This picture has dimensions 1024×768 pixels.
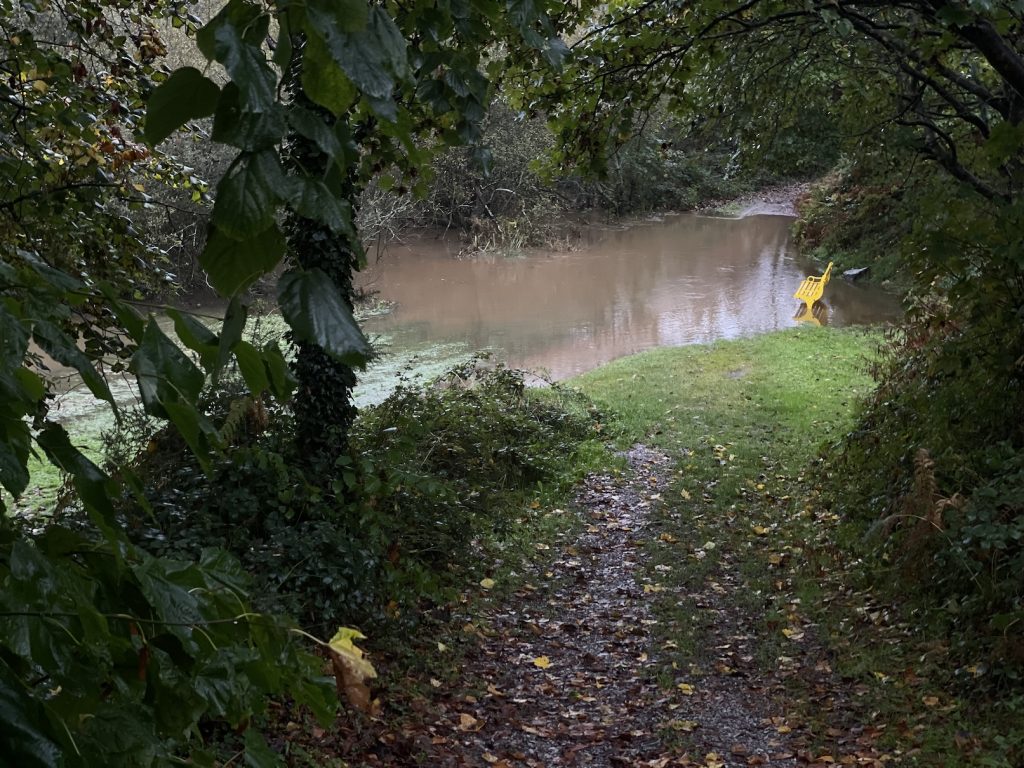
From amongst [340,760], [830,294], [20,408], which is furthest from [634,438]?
[830,294]

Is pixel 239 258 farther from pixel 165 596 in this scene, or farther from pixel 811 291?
pixel 811 291

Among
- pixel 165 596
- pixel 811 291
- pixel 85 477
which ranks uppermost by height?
pixel 85 477

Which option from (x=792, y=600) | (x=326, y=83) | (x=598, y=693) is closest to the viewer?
(x=326, y=83)

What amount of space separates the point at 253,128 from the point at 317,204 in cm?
9

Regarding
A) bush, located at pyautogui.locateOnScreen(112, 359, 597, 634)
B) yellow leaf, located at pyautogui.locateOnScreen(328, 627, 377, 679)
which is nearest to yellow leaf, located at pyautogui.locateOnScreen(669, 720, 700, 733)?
bush, located at pyautogui.locateOnScreen(112, 359, 597, 634)

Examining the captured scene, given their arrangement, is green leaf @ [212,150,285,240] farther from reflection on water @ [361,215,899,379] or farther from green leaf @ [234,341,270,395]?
reflection on water @ [361,215,899,379]

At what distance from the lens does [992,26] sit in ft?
19.2

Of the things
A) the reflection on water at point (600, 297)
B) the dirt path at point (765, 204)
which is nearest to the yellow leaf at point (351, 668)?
the reflection on water at point (600, 297)

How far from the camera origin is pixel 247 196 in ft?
2.79

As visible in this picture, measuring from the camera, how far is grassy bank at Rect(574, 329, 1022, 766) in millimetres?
5008

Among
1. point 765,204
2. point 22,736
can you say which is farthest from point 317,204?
point 765,204

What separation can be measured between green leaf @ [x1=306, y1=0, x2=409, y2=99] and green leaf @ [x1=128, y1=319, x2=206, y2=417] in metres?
0.36

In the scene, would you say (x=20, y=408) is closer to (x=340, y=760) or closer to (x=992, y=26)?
(x=340, y=760)

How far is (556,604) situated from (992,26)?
5.21 metres
